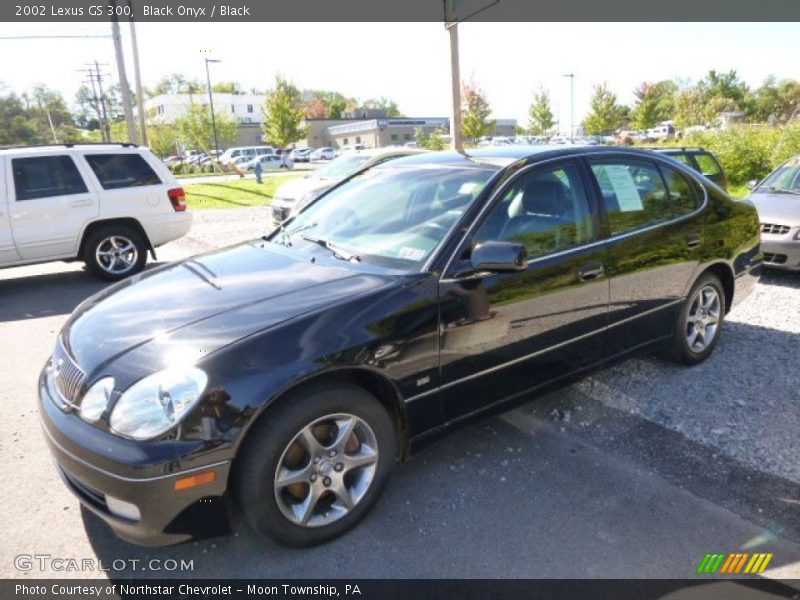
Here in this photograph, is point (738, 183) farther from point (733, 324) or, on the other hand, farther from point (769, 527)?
point (769, 527)

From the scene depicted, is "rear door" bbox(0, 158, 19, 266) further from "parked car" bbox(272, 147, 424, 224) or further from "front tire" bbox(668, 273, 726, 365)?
"front tire" bbox(668, 273, 726, 365)

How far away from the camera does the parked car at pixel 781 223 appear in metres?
6.51

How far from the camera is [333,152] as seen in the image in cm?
5588

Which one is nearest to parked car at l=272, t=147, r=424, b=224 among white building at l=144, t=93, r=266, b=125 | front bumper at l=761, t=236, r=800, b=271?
front bumper at l=761, t=236, r=800, b=271

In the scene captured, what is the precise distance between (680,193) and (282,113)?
44428 mm

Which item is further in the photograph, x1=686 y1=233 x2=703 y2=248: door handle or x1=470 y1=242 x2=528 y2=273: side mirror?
x1=686 y1=233 x2=703 y2=248: door handle

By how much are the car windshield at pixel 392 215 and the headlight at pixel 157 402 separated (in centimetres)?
117

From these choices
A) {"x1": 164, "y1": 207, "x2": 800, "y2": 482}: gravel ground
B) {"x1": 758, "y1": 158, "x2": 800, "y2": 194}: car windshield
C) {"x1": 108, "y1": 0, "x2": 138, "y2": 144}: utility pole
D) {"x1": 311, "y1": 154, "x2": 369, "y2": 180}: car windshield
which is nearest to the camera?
{"x1": 164, "y1": 207, "x2": 800, "y2": 482}: gravel ground

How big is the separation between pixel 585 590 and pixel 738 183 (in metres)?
18.1

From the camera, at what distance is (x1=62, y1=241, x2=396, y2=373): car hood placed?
2.43 metres

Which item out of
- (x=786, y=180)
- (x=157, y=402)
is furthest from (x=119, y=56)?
(x=157, y=402)

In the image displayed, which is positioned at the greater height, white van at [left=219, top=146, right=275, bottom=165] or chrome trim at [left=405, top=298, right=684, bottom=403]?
white van at [left=219, top=146, right=275, bottom=165]

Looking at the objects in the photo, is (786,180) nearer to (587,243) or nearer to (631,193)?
(631,193)

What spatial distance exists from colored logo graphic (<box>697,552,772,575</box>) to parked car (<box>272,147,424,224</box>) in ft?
28.2
